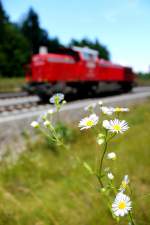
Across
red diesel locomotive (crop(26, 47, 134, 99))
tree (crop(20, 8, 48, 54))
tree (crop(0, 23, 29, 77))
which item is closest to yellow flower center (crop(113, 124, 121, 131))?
red diesel locomotive (crop(26, 47, 134, 99))

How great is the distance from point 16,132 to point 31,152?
763 mm

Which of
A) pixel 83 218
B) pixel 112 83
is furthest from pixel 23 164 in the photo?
pixel 112 83

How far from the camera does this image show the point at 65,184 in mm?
5945

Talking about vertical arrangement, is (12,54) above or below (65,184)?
below

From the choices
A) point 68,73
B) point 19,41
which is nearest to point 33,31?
point 19,41

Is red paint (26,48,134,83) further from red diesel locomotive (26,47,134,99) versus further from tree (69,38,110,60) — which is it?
tree (69,38,110,60)

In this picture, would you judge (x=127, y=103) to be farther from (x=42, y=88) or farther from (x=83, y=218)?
(x=83, y=218)

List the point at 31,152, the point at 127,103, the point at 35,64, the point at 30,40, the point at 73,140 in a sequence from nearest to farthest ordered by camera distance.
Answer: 1. the point at 31,152
2. the point at 73,140
3. the point at 127,103
4. the point at 35,64
5. the point at 30,40

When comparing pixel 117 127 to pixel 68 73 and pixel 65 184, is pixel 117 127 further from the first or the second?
pixel 68 73

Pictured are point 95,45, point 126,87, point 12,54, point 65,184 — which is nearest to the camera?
point 65,184

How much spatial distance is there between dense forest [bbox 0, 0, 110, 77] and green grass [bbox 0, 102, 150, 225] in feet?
158

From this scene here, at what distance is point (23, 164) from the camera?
7.73 m

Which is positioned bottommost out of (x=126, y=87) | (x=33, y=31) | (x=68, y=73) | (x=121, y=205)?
(x=126, y=87)

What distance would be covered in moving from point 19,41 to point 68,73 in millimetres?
63778
